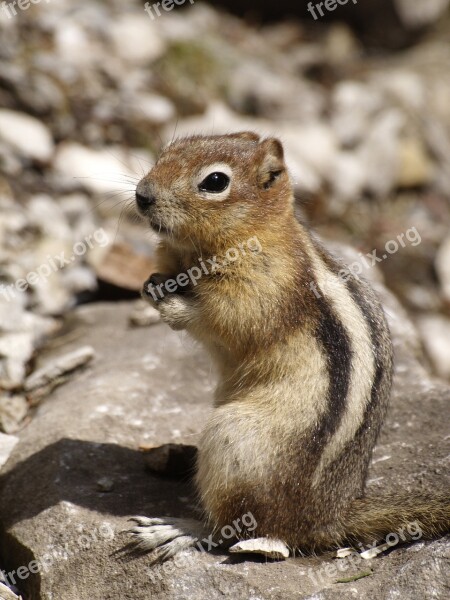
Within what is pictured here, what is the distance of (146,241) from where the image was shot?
27.5ft

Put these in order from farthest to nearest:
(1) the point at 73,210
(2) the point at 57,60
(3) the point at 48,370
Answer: (2) the point at 57,60
(1) the point at 73,210
(3) the point at 48,370

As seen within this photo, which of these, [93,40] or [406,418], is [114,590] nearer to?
[406,418]

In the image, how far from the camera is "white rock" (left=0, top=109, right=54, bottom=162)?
366 inches

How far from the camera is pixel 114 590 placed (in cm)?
427

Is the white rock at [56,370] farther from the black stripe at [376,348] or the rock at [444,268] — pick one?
the rock at [444,268]

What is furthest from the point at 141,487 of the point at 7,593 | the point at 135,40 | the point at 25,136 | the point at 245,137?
the point at 135,40

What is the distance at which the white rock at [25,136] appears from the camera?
30.5 feet

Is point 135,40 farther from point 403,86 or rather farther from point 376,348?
point 376,348

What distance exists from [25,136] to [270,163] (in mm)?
5263

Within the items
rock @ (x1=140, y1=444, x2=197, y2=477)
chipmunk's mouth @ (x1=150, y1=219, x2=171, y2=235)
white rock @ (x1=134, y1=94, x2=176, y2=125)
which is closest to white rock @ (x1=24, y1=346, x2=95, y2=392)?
rock @ (x1=140, y1=444, x2=197, y2=477)

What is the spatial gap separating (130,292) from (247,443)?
12.6ft

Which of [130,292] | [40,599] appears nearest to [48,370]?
[130,292]

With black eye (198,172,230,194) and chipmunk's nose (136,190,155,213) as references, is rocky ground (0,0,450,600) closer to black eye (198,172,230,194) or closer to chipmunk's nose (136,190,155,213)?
chipmunk's nose (136,190,155,213)

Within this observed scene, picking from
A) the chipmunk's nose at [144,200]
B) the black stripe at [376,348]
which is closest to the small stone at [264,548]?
the black stripe at [376,348]
